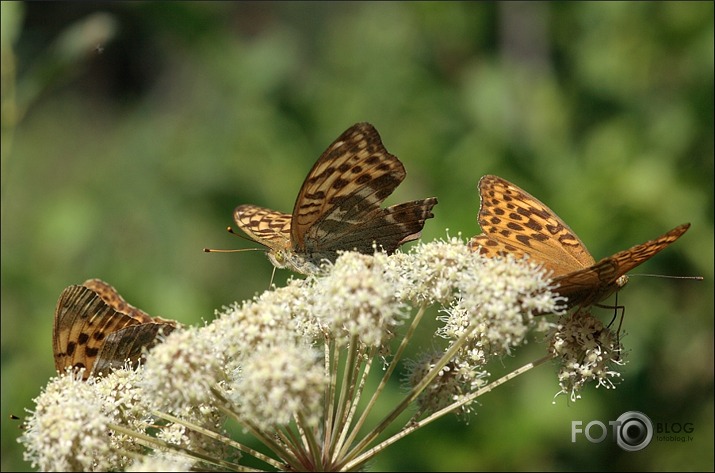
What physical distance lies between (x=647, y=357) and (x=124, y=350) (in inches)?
133

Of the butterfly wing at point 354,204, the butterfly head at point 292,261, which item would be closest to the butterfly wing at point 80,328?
the butterfly head at point 292,261

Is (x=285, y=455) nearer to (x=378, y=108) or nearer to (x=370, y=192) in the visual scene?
(x=370, y=192)

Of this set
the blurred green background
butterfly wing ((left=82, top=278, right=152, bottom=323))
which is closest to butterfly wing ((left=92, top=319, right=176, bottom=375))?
butterfly wing ((left=82, top=278, right=152, bottom=323))

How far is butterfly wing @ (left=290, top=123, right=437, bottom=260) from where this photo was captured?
3.40 metres

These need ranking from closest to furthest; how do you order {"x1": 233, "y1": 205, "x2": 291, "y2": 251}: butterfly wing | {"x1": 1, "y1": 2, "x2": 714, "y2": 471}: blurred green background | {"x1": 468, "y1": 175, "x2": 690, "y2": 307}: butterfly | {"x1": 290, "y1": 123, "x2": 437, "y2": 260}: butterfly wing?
{"x1": 468, "y1": 175, "x2": 690, "y2": 307}: butterfly
{"x1": 290, "y1": 123, "x2": 437, "y2": 260}: butterfly wing
{"x1": 233, "y1": 205, "x2": 291, "y2": 251}: butterfly wing
{"x1": 1, "y1": 2, "x2": 714, "y2": 471}: blurred green background

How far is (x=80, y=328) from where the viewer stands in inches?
125

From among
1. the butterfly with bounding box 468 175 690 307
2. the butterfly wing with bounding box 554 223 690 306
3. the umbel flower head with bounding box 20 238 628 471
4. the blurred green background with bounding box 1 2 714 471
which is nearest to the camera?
the umbel flower head with bounding box 20 238 628 471

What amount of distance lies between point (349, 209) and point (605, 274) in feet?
4.27

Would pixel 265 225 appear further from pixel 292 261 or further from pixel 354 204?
pixel 354 204

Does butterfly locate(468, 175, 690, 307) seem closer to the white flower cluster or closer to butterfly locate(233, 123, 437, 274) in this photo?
the white flower cluster

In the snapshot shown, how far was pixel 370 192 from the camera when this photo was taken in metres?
3.58

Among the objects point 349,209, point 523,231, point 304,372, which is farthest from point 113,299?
point 523,231

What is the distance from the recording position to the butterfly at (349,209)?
134 inches

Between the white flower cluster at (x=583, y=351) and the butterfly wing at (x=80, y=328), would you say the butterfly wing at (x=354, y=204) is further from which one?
the butterfly wing at (x=80, y=328)
